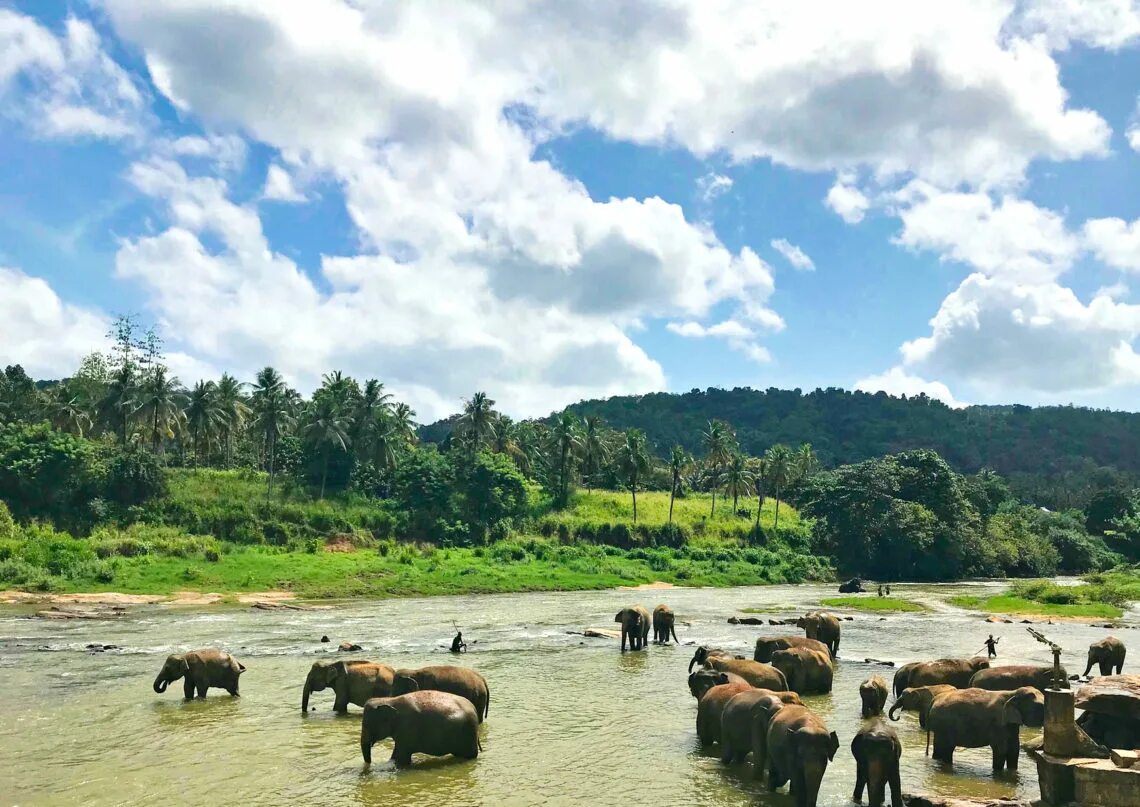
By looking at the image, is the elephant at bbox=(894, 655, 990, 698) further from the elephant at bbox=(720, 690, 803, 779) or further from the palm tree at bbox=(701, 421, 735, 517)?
the palm tree at bbox=(701, 421, 735, 517)

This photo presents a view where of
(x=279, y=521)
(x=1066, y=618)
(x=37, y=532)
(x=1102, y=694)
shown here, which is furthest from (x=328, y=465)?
(x=1102, y=694)

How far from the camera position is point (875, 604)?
5094 cm

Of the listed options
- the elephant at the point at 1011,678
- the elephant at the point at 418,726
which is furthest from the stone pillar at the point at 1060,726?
the elephant at the point at 418,726

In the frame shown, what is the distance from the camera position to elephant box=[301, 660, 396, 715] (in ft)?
60.1

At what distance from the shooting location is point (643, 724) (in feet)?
59.5

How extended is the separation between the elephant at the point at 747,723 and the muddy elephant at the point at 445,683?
15.8 ft

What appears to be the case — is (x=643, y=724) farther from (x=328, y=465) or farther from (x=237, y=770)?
(x=328, y=465)

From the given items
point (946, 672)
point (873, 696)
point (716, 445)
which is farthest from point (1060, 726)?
point (716, 445)

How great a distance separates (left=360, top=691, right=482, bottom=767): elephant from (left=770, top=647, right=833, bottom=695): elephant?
9156 mm

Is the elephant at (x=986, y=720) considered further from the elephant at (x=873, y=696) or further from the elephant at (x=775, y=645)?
the elephant at (x=775, y=645)

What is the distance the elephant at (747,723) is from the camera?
13.9 metres

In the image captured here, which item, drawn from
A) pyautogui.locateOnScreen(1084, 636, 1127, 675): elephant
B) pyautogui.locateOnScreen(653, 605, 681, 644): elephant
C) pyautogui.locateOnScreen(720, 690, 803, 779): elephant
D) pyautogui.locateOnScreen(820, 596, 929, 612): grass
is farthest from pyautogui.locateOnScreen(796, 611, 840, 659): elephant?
pyautogui.locateOnScreen(820, 596, 929, 612): grass

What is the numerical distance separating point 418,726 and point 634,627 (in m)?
16.8

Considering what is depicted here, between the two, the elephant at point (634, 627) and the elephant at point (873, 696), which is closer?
the elephant at point (873, 696)
